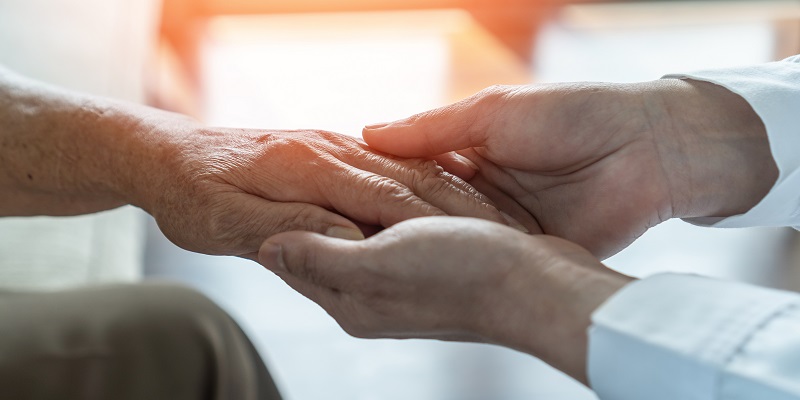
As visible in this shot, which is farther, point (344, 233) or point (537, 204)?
point (537, 204)

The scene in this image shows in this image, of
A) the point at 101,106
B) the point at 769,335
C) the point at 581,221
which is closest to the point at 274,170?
the point at 101,106

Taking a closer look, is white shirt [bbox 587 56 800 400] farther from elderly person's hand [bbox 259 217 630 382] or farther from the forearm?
the forearm

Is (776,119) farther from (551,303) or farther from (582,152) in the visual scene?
(551,303)

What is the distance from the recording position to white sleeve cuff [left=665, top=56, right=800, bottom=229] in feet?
3.66

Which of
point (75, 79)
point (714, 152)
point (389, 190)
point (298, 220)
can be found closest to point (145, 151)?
point (298, 220)

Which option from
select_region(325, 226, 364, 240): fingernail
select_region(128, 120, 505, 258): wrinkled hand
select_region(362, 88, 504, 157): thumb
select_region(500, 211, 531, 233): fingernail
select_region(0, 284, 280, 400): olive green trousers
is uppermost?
select_region(362, 88, 504, 157): thumb

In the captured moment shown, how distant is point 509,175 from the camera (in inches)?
50.0

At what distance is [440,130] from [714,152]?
0.37 meters

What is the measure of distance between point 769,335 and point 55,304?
999 millimetres

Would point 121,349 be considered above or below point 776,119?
below

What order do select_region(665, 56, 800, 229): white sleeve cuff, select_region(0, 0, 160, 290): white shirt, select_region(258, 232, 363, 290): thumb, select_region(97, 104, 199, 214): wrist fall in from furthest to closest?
select_region(0, 0, 160, 290): white shirt
select_region(97, 104, 199, 214): wrist
select_region(665, 56, 800, 229): white sleeve cuff
select_region(258, 232, 363, 290): thumb

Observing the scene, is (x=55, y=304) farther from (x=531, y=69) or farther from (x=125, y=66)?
(x=531, y=69)

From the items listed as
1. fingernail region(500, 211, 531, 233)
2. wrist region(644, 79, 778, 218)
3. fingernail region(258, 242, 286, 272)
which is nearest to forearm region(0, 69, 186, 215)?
fingernail region(258, 242, 286, 272)

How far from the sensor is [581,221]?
3.93 feet
